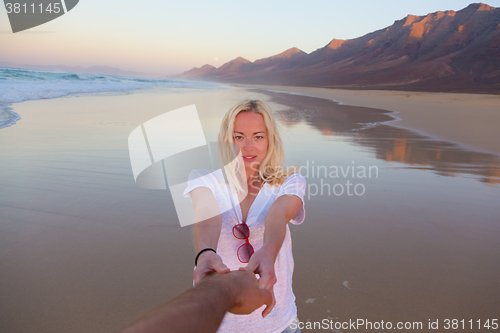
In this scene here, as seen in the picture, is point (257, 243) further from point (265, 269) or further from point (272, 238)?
point (265, 269)

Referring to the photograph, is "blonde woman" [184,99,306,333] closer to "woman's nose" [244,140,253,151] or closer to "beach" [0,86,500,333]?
"woman's nose" [244,140,253,151]

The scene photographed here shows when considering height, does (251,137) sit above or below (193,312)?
above

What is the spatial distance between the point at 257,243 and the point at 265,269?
0.35m

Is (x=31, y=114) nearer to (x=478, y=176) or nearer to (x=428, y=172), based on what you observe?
(x=428, y=172)

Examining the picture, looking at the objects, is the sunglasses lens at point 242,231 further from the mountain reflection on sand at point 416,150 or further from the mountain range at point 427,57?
the mountain range at point 427,57

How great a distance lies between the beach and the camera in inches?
86.2

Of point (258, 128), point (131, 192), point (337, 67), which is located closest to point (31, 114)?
point (131, 192)

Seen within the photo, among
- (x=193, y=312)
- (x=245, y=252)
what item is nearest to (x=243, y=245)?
(x=245, y=252)

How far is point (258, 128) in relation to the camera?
1876 millimetres

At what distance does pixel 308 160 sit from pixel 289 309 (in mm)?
4586

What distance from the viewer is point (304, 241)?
3061 mm

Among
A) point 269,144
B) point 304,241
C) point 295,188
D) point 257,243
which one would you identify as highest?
point 269,144

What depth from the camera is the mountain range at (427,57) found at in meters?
56.5

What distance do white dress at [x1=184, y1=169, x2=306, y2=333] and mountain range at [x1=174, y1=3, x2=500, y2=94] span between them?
48.7 metres
